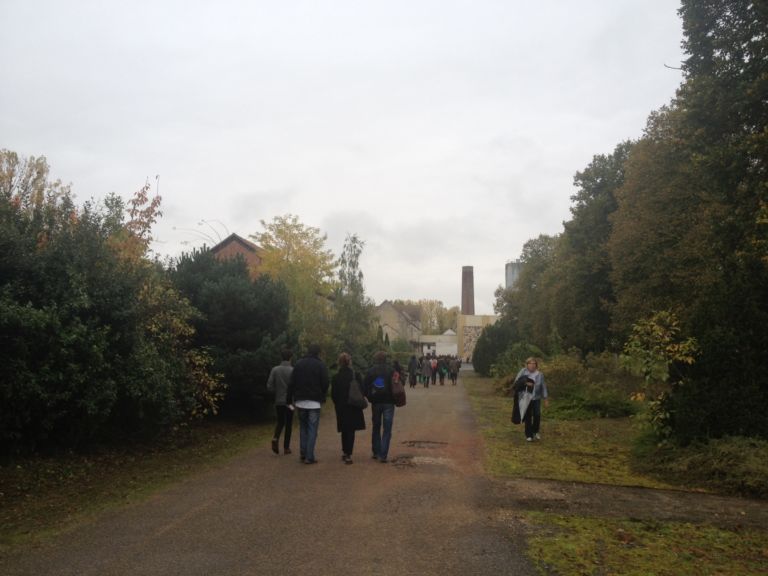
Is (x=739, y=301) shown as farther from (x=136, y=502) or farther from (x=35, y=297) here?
(x=35, y=297)

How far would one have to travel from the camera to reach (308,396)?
33.0ft

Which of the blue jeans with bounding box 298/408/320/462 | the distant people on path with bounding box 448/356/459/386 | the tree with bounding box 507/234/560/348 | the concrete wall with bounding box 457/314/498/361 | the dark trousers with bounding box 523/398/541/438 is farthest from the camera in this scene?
the concrete wall with bounding box 457/314/498/361

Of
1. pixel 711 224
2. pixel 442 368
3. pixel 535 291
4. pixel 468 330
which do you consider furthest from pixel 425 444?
pixel 468 330

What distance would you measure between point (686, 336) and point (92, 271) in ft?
30.5

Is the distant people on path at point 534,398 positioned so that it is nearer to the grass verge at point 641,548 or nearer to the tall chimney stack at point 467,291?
the grass verge at point 641,548

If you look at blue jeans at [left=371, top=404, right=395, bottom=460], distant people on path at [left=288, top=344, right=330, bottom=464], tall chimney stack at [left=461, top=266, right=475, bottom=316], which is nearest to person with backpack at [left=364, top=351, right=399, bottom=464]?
blue jeans at [left=371, top=404, right=395, bottom=460]

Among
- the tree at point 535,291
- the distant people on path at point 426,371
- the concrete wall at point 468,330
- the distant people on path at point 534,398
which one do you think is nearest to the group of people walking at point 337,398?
the distant people on path at point 534,398

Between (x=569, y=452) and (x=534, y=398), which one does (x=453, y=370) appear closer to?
(x=534, y=398)

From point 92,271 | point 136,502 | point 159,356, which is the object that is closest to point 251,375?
point 159,356

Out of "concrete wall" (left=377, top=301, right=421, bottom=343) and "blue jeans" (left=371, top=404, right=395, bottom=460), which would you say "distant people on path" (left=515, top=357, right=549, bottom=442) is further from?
"concrete wall" (left=377, top=301, right=421, bottom=343)

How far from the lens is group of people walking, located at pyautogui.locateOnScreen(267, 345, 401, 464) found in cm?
1005

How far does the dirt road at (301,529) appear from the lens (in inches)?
199

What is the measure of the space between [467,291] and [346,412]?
8517 centimetres

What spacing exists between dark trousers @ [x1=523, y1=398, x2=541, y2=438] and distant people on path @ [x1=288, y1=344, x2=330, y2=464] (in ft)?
15.8
